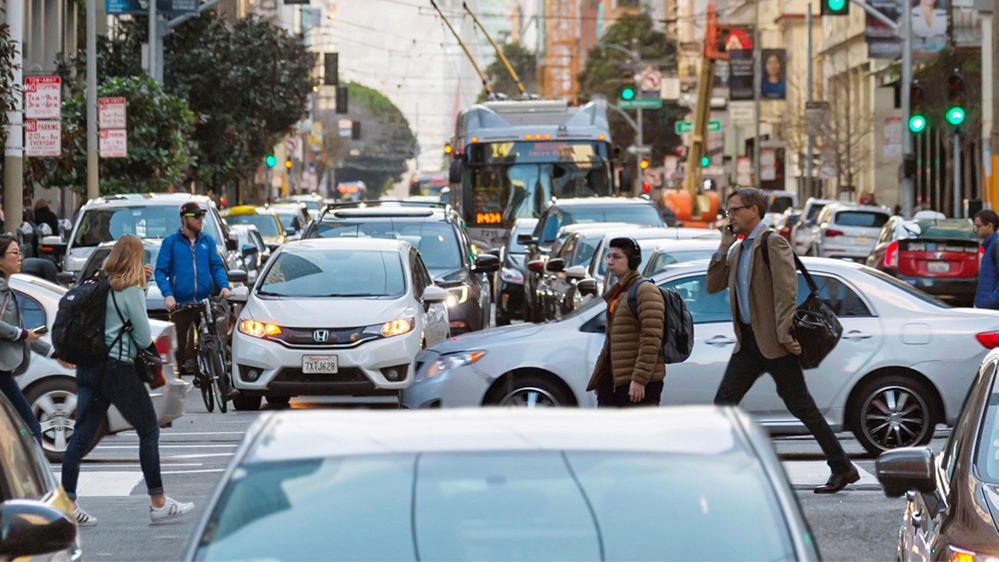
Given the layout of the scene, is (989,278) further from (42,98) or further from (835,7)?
(835,7)

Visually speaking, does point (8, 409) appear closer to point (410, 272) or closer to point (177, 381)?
point (177, 381)

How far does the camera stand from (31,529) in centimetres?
533

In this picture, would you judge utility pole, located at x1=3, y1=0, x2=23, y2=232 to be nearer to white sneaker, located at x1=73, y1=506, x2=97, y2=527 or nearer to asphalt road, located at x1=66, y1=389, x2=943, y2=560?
asphalt road, located at x1=66, y1=389, x2=943, y2=560

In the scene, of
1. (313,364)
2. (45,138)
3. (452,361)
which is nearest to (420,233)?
(313,364)

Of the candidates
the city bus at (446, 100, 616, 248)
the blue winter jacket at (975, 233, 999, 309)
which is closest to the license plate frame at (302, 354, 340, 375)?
the blue winter jacket at (975, 233, 999, 309)

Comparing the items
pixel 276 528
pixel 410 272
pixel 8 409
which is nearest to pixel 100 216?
pixel 410 272

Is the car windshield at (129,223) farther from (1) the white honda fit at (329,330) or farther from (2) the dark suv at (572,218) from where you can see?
(2) the dark suv at (572,218)

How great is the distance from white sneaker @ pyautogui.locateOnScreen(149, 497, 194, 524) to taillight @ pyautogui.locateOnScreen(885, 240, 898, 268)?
20.9 m

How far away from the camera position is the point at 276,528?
14.4 ft

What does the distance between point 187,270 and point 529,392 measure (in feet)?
15.6

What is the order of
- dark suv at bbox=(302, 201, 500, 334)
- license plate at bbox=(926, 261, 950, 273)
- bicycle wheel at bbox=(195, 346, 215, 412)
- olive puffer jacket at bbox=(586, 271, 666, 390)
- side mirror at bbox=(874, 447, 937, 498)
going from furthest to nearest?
license plate at bbox=(926, 261, 950, 273), dark suv at bbox=(302, 201, 500, 334), bicycle wheel at bbox=(195, 346, 215, 412), olive puffer jacket at bbox=(586, 271, 666, 390), side mirror at bbox=(874, 447, 937, 498)

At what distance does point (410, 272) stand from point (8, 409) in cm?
1142

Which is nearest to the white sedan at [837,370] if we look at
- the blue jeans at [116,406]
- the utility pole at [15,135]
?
the blue jeans at [116,406]

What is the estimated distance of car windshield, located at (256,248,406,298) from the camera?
57.3 ft
